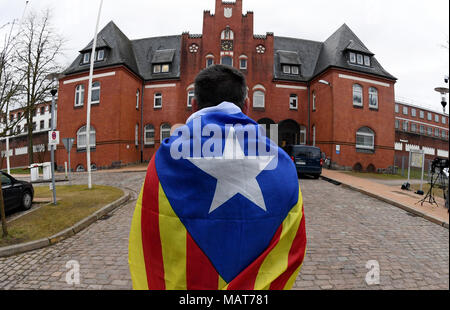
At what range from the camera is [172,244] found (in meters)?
1.14

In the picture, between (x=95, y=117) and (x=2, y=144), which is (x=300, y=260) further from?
(x=95, y=117)

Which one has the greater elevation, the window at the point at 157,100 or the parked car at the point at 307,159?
the window at the point at 157,100

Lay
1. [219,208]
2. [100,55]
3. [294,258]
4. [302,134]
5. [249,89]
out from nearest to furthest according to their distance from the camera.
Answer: [219,208]
[294,258]
[100,55]
[249,89]
[302,134]

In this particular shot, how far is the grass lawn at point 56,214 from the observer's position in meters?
4.80

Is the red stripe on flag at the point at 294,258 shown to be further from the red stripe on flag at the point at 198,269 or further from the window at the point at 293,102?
the window at the point at 293,102

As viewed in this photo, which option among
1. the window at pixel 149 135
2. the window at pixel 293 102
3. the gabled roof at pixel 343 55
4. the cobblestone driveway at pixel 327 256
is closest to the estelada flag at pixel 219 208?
the cobblestone driveway at pixel 327 256

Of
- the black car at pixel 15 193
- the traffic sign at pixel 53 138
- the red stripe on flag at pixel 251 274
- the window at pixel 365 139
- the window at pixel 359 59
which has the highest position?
the window at pixel 359 59

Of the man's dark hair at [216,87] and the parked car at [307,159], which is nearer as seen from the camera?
the man's dark hair at [216,87]

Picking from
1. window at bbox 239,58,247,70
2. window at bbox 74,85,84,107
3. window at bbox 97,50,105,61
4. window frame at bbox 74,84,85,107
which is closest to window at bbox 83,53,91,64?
window at bbox 97,50,105,61

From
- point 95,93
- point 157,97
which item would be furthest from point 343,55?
point 95,93

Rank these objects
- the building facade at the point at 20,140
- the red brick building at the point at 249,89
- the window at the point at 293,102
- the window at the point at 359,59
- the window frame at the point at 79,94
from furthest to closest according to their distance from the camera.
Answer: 1. the window at the point at 293,102
2. the window at the point at 359,59
3. the red brick building at the point at 249,89
4. the window frame at the point at 79,94
5. the building facade at the point at 20,140

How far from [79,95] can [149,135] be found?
23.9 ft

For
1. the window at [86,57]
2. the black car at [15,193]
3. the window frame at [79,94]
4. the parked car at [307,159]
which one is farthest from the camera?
the window at [86,57]

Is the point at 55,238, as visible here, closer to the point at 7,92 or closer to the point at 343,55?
the point at 7,92
